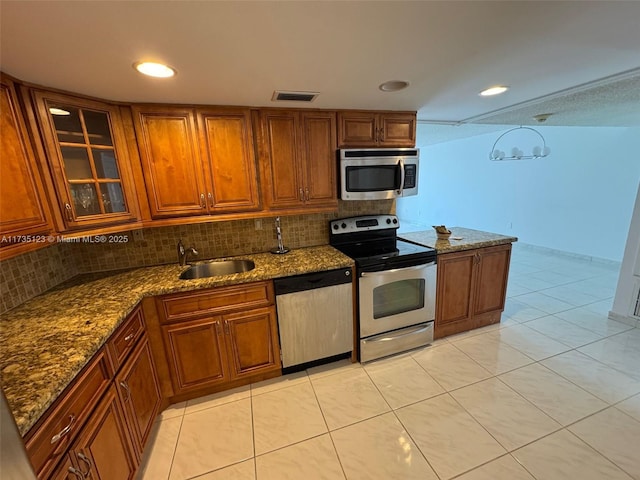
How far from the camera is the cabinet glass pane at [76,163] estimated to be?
5.16 feet

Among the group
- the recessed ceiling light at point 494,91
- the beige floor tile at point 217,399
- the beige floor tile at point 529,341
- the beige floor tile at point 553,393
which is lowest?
the beige floor tile at point 217,399

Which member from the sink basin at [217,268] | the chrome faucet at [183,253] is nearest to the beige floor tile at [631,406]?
the sink basin at [217,268]

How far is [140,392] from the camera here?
1.53m

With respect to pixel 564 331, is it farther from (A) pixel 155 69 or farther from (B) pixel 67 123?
(B) pixel 67 123

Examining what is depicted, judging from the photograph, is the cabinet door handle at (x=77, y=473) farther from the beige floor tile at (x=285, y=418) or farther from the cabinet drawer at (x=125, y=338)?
the beige floor tile at (x=285, y=418)

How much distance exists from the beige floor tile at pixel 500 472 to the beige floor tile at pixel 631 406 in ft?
3.11

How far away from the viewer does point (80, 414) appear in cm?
101

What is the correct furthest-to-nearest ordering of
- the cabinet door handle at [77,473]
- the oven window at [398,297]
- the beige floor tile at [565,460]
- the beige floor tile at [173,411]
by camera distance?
the oven window at [398,297], the beige floor tile at [173,411], the beige floor tile at [565,460], the cabinet door handle at [77,473]

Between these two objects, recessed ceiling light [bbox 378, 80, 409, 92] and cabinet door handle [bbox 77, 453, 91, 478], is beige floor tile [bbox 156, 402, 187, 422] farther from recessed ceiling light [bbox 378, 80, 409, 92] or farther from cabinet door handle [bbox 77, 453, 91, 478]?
recessed ceiling light [bbox 378, 80, 409, 92]

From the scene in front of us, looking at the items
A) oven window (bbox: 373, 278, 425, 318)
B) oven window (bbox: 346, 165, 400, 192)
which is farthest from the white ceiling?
oven window (bbox: 373, 278, 425, 318)

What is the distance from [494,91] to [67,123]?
291 centimetres

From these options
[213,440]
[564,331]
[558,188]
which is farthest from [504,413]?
[558,188]

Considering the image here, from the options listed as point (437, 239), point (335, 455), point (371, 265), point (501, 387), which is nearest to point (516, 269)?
point (437, 239)

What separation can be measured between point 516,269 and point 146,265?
16.9 ft
